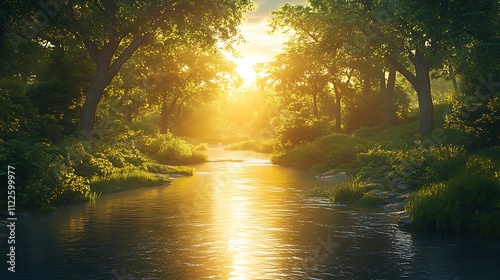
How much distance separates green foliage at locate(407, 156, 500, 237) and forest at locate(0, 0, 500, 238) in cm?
3

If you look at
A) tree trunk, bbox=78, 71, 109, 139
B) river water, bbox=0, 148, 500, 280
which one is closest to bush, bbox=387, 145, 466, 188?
river water, bbox=0, 148, 500, 280

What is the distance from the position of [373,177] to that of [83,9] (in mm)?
19805

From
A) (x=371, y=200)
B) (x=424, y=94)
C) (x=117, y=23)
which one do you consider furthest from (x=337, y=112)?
(x=371, y=200)

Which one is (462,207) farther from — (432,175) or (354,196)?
(354,196)

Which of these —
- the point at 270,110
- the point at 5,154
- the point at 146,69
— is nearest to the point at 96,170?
the point at 5,154

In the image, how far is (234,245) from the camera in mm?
13961

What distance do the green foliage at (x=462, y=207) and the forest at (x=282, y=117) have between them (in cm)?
3

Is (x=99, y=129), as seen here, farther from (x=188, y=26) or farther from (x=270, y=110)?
(x=270, y=110)

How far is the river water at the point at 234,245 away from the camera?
37.4 feet

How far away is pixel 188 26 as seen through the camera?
3148 centimetres

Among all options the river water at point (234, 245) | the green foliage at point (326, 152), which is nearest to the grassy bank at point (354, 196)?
the river water at point (234, 245)

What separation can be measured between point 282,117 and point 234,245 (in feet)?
121

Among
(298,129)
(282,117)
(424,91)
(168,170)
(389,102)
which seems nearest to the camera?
(168,170)

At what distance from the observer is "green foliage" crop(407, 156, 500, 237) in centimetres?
1479
